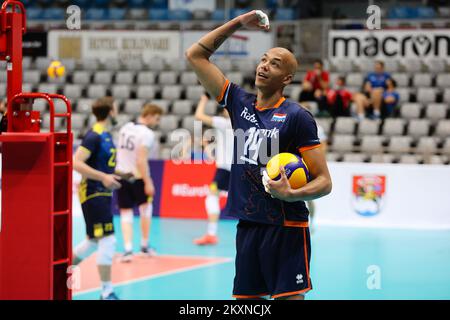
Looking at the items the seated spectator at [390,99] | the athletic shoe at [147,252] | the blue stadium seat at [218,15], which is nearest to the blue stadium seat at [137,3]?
the blue stadium seat at [218,15]

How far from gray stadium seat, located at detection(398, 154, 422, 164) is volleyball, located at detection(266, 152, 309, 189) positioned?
1062 centimetres

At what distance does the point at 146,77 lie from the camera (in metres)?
20.1

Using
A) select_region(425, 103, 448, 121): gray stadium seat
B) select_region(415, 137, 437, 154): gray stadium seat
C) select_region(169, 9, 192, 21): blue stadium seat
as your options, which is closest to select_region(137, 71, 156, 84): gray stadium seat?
select_region(169, 9, 192, 21): blue stadium seat

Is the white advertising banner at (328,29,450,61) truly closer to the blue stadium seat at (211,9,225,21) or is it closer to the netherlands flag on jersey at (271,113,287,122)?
the blue stadium seat at (211,9,225,21)

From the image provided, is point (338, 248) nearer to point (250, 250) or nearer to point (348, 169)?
point (348, 169)

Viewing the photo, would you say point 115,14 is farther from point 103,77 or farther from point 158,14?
point 103,77

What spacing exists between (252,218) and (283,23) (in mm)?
15880

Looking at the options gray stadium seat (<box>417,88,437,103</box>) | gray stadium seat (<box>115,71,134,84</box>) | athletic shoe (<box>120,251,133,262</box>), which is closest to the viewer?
athletic shoe (<box>120,251,133,262</box>)

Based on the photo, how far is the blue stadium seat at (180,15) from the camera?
22.3 m

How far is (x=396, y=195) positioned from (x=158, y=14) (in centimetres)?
1095

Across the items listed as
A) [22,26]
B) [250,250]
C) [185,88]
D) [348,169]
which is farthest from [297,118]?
[185,88]

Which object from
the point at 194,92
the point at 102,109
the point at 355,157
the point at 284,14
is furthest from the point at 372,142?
the point at 102,109


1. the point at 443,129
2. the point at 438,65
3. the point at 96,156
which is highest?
the point at 438,65

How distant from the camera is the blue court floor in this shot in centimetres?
906
